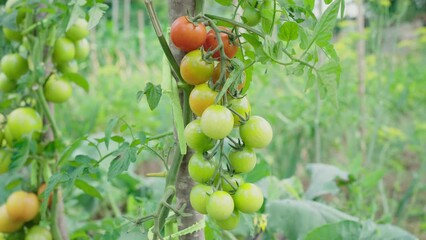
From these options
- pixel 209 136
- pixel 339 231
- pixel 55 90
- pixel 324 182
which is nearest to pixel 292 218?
pixel 339 231

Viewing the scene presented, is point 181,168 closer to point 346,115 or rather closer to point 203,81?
point 203,81

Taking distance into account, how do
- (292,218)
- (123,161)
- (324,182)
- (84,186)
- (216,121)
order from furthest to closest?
(324,182)
(292,218)
(84,186)
(123,161)
(216,121)

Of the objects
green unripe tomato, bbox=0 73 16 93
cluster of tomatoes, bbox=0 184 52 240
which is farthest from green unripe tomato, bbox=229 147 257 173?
green unripe tomato, bbox=0 73 16 93

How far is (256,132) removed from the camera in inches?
21.5

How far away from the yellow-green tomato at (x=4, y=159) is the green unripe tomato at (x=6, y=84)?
0.43 feet

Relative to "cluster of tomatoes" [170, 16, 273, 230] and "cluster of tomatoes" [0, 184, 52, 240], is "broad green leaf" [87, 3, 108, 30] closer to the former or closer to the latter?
→ "cluster of tomatoes" [170, 16, 273, 230]

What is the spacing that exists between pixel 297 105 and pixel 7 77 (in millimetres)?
1621

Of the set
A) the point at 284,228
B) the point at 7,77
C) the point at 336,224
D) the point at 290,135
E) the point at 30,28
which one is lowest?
the point at 290,135

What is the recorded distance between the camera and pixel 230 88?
557 millimetres

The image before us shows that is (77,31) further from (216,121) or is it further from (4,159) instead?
(216,121)

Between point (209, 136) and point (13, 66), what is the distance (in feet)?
2.16

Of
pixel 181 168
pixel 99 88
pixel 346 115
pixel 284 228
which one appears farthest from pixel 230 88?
pixel 99 88

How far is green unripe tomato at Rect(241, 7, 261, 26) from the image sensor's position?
579mm

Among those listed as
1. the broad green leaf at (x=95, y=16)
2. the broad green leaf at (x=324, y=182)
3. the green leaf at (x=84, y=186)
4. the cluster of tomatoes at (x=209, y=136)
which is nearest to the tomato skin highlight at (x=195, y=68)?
the cluster of tomatoes at (x=209, y=136)
